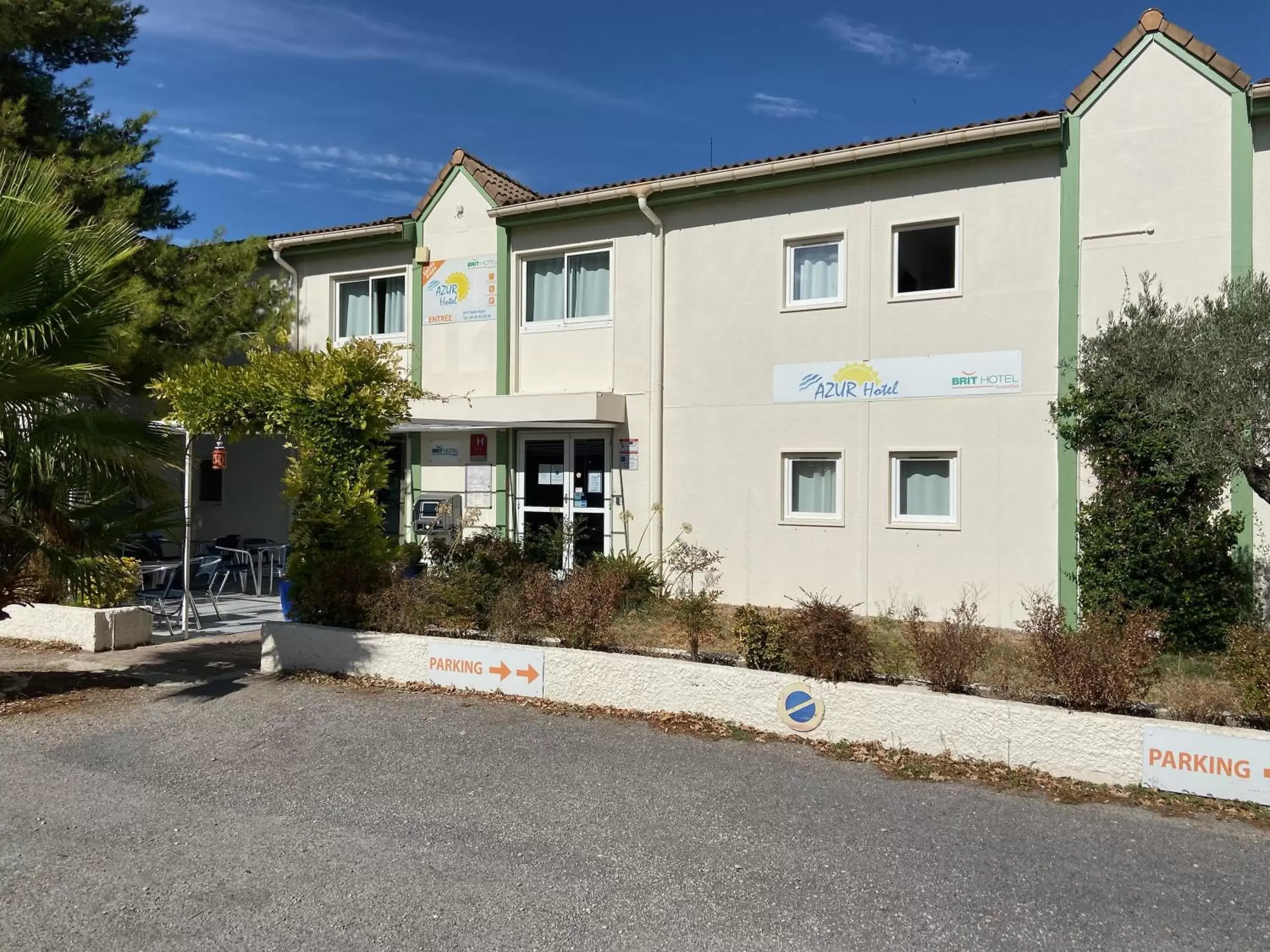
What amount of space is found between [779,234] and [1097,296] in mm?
3823

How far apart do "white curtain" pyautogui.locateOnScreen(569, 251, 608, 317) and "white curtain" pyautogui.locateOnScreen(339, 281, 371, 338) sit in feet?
12.4

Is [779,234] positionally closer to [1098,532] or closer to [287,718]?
[1098,532]

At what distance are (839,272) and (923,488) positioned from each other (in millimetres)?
2880

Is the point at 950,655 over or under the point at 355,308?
under

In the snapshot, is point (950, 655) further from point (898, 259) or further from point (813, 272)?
point (813, 272)

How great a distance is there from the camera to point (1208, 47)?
33.0 ft

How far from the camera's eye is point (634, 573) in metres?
12.0

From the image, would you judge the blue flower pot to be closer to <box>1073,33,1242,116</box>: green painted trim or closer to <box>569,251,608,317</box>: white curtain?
<box>569,251,608,317</box>: white curtain

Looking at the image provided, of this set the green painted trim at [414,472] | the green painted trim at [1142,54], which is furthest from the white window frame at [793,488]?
the green painted trim at [414,472]

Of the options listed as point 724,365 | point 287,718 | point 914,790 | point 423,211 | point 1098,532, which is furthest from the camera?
point 423,211

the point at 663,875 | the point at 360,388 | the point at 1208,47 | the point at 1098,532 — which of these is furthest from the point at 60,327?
the point at 1208,47

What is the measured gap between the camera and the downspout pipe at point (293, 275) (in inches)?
620

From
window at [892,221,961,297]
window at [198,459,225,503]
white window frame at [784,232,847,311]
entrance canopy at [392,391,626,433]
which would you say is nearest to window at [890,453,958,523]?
window at [892,221,961,297]

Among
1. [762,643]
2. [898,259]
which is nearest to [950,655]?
[762,643]
